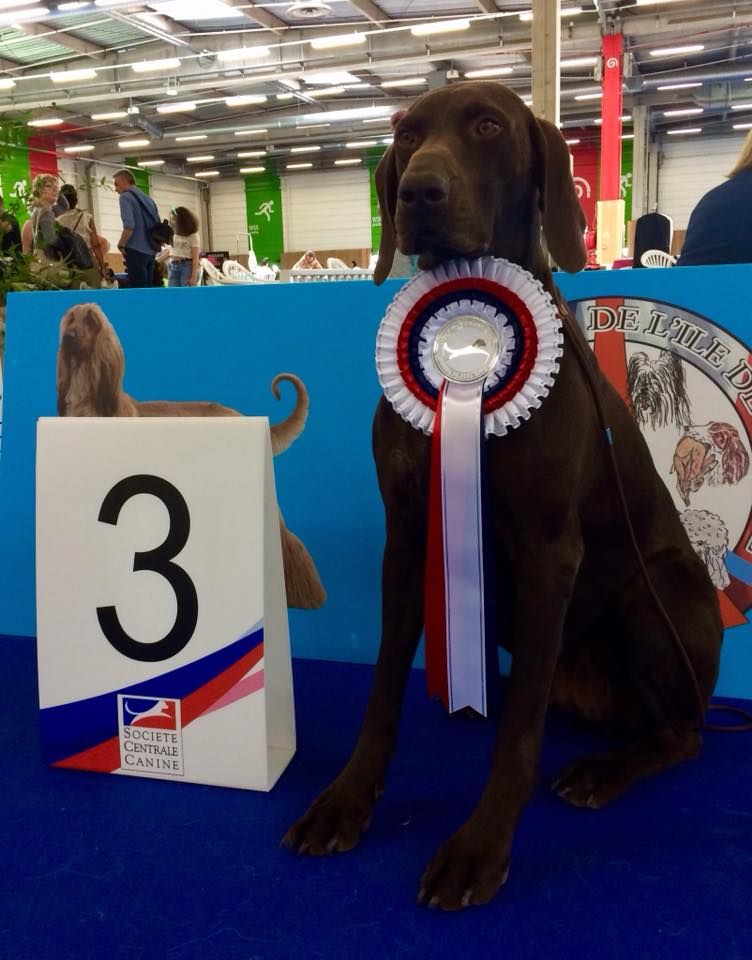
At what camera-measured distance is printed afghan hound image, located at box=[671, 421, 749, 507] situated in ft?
5.34

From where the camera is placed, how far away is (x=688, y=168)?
1764 centimetres

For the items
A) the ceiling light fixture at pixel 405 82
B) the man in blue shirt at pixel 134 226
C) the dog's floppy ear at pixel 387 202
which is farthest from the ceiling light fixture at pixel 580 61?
the dog's floppy ear at pixel 387 202

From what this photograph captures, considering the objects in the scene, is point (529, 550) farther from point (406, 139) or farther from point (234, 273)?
point (234, 273)

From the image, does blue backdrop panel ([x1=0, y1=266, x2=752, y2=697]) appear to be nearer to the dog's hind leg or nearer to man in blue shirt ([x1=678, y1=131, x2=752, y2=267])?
the dog's hind leg

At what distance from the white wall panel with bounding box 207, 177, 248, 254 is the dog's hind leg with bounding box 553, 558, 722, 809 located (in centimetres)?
2130

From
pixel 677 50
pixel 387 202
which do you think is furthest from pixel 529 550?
pixel 677 50

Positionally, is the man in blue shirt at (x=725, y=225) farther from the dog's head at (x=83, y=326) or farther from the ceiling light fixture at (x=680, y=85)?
the ceiling light fixture at (x=680, y=85)

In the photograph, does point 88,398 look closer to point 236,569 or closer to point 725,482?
point 236,569

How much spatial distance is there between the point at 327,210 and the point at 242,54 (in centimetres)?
911

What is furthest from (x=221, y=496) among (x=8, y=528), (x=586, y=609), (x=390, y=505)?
(x=8, y=528)

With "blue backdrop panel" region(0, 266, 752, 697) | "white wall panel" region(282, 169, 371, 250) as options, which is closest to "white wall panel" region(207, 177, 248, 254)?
"white wall panel" region(282, 169, 371, 250)

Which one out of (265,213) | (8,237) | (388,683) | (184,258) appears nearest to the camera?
(388,683)

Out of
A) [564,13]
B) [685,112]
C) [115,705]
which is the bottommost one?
[115,705]

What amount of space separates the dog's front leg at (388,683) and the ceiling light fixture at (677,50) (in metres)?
13.1
